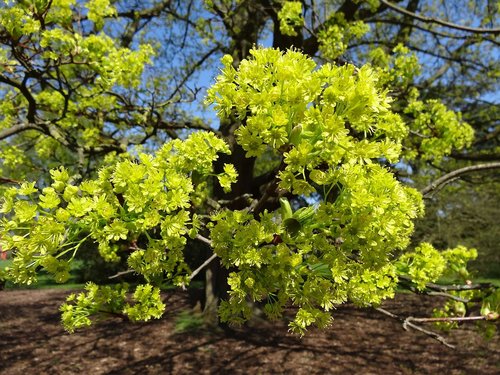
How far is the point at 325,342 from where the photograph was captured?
884cm

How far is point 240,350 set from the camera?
8281 mm

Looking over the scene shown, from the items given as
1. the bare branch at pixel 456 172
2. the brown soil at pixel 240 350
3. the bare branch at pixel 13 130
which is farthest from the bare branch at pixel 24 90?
the brown soil at pixel 240 350

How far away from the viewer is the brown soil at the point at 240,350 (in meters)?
7.39

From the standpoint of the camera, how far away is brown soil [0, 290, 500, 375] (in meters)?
7.39

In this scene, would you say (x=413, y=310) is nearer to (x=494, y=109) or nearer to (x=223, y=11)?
(x=494, y=109)

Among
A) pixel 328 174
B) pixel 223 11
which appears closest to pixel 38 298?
pixel 223 11

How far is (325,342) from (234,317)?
25.2ft

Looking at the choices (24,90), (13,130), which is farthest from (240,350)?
(24,90)

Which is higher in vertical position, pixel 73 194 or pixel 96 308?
pixel 73 194

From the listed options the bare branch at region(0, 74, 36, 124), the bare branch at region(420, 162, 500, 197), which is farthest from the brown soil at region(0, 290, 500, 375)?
the bare branch at region(0, 74, 36, 124)

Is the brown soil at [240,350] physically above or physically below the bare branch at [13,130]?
below

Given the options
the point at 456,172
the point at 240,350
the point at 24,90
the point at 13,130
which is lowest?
the point at 240,350

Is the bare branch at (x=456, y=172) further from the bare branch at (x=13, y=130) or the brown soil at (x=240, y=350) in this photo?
the bare branch at (x=13, y=130)

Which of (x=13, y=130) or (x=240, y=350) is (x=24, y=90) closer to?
(x=13, y=130)
